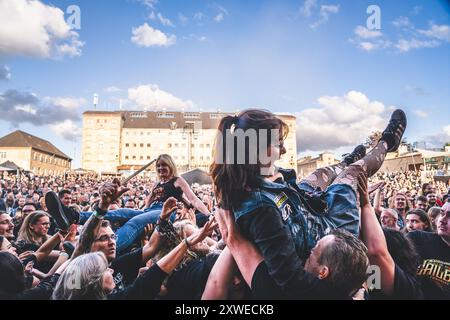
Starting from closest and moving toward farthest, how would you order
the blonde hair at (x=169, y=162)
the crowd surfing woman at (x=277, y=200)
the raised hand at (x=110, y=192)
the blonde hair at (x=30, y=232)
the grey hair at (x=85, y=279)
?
the crowd surfing woman at (x=277, y=200), the grey hair at (x=85, y=279), the raised hand at (x=110, y=192), the blonde hair at (x=169, y=162), the blonde hair at (x=30, y=232)

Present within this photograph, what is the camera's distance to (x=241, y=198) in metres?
1.92

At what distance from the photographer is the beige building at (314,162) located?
2.94 m

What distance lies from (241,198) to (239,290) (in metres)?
0.75

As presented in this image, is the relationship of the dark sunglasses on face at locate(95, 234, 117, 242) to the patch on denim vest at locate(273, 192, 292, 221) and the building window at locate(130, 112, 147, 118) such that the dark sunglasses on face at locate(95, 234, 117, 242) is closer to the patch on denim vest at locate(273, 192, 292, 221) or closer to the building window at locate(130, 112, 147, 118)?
the building window at locate(130, 112, 147, 118)

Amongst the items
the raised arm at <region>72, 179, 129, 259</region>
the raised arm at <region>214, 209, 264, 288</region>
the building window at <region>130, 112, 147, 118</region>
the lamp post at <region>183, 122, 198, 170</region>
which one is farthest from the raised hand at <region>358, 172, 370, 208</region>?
the building window at <region>130, 112, 147, 118</region>

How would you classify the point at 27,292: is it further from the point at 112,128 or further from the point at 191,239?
the point at 112,128

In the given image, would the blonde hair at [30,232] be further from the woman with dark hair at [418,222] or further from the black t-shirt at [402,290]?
the woman with dark hair at [418,222]

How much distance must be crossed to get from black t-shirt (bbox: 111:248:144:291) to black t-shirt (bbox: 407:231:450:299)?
2.42 meters

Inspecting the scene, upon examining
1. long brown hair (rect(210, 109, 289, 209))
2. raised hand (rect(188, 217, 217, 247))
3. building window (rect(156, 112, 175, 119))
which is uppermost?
building window (rect(156, 112, 175, 119))

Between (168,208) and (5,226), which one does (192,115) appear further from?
(5,226)

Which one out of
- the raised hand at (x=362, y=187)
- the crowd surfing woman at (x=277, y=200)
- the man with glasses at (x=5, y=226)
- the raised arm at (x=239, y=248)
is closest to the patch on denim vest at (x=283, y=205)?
the crowd surfing woman at (x=277, y=200)

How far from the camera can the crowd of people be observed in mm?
1941

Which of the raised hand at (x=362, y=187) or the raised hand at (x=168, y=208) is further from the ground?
the raised hand at (x=362, y=187)
